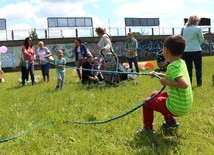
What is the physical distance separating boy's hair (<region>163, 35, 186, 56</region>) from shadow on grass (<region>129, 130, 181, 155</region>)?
1.03m

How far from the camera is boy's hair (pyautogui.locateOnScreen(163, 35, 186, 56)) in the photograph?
4.38 m

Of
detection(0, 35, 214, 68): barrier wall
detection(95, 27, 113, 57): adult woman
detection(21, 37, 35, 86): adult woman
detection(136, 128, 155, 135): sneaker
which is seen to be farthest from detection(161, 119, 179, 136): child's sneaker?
detection(0, 35, 214, 68): barrier wall

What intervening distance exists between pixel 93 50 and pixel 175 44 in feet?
125

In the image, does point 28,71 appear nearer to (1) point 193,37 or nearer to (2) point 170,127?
(1) point 193,37

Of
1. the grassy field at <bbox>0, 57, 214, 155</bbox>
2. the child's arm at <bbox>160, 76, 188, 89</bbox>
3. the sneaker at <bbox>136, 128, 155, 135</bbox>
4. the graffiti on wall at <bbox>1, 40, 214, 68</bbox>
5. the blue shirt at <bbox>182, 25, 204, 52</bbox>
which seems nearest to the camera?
the child's arm at <bbox>160, 76, 188, 89</bbox>

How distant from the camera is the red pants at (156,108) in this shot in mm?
4578

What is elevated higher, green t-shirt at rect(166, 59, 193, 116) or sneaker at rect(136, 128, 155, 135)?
green t-shirt at rect(166, 59, 193, 116)

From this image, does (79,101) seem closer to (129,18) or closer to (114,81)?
(114,81)

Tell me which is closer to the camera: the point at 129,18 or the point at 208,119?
the point at 208,119

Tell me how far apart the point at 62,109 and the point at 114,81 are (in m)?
4.19

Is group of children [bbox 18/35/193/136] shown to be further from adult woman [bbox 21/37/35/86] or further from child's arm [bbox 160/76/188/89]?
adult woman [bbox 21/37/35/86]

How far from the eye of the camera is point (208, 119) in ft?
18.2

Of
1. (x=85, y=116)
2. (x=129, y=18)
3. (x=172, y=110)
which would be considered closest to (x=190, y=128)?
(x=172, y=110)

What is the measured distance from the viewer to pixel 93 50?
1667 inches
